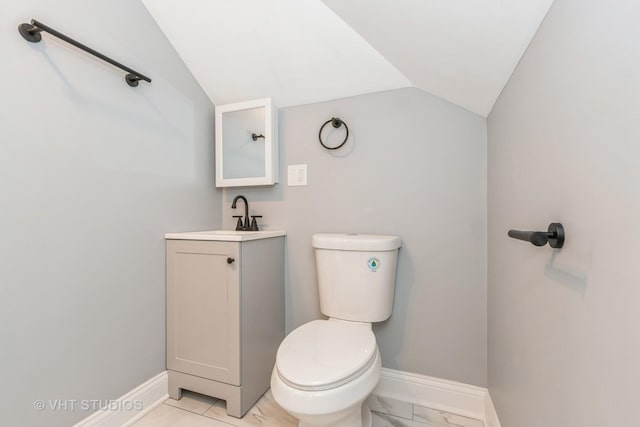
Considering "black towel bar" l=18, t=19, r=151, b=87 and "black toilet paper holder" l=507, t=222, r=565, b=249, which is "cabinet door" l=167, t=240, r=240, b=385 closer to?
"black towel bar" l=18, t=19, r=151, b=87

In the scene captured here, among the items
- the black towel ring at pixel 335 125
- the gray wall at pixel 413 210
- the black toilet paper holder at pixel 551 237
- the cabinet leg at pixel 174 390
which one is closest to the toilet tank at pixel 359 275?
the gray wall at pixel 413 210

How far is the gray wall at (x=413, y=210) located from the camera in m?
1.33

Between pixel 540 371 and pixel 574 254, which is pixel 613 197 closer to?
pixel 574 254

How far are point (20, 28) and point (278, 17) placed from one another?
940mm

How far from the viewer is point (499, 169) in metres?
1.10

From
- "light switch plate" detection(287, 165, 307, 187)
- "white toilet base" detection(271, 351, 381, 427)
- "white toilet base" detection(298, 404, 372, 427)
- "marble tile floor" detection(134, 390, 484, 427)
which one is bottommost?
"marble tile floor" detection(134, 390, 484, 427)

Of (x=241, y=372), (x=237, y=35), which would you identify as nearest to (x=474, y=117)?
(x=237, y=35)

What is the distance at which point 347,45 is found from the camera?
1.33 m

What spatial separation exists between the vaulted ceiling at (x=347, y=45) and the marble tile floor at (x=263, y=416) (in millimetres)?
1432

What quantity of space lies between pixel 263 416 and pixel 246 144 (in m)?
1.44

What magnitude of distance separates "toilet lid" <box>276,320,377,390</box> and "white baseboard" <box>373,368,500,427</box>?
0.43 m

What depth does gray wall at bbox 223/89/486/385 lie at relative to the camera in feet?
4.36

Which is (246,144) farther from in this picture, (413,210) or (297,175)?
(413,210)

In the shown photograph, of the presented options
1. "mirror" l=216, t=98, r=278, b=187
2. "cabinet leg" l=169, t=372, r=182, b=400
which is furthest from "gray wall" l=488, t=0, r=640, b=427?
"cabinet leg" l=169, t=372, r=182, b=400
